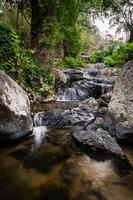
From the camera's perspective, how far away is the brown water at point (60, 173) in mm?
3691

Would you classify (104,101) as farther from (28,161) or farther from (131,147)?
(28,161)

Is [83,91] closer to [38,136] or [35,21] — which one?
[35,21]

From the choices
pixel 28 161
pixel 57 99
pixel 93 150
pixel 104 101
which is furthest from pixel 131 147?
pixel 57 99

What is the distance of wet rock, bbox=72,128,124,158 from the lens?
195 inches

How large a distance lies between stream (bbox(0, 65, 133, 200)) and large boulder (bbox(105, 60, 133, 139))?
1.37 feet

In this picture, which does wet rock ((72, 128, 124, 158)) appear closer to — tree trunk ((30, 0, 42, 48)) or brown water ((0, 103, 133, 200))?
brown water ((0, 103, 133, 200))

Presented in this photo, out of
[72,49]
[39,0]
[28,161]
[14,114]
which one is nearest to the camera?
[28,161]

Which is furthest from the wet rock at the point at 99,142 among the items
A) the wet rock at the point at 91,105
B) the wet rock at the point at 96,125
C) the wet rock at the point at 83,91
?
the wet rock at the point at 83,91

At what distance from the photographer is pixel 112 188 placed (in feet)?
12.7

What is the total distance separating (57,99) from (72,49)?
45.1ft

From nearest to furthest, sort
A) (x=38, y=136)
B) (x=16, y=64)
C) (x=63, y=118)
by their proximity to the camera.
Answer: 1. (x=38, y=136)
2. (x=63, y=118)
3. (x=16, y=64)

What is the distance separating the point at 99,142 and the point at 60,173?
1121 millimetres

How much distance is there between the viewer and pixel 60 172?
4379 millimetres

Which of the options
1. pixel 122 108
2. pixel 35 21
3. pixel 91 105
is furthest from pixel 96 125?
pixel 35 21
